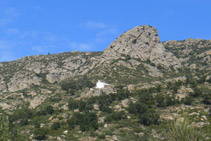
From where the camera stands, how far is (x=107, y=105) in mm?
46875

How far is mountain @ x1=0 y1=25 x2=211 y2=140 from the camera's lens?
4838 cm

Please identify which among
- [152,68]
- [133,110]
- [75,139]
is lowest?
[75,139]

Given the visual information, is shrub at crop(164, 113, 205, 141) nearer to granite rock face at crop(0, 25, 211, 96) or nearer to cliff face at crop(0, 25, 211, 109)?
cliff face at crop(0, 25, 211, 109)

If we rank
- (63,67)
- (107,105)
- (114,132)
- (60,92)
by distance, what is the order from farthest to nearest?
(63,67), (60,92), (107,105), (114,132)

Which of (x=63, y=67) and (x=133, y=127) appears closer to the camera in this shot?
(x=133, y=127)

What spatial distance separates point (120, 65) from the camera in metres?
93.4

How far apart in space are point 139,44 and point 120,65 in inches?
925

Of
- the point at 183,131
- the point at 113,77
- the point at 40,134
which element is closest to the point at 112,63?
the point at 113,77

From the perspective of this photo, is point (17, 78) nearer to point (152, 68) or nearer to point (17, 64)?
point (17, 64)

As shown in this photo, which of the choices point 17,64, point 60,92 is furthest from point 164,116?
point 17,64

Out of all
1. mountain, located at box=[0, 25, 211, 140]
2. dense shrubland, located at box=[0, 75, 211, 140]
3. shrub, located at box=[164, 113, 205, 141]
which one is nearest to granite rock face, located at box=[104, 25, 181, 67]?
mountain, located at box=[0, 25, 211, 140]

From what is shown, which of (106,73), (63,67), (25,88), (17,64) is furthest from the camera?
(17,64)

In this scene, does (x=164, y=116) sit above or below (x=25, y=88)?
below

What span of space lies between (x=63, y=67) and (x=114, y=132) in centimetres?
8675
